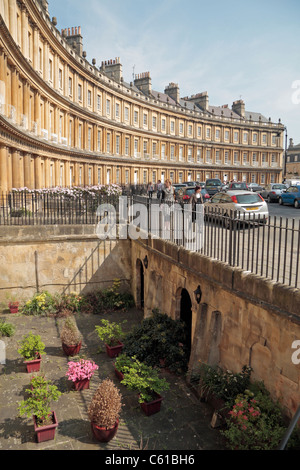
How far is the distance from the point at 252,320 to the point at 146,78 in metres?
55.8

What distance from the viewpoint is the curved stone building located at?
24656mm

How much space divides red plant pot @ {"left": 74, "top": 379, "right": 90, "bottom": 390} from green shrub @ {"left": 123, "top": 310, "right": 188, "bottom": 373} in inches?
56.0

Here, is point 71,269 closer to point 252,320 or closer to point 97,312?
point 97,312

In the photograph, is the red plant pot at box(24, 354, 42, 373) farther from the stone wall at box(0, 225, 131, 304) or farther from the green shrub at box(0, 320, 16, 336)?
the stone wall at box(0, 225, 131, 304)

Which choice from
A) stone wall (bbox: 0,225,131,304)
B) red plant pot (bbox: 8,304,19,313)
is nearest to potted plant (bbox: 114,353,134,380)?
red plant pot (bbox: 8,304,19,313)

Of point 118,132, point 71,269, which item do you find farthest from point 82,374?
point 118,132

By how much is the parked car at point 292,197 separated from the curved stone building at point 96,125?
19058 mm

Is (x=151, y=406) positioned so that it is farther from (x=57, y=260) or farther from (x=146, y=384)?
(x=57, y=260)

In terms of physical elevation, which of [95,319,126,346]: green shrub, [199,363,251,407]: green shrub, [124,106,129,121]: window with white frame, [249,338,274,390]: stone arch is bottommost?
[95,319,126,346]: green shrub

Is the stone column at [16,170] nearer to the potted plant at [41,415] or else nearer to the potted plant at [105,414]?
the potted plant at [41,415]

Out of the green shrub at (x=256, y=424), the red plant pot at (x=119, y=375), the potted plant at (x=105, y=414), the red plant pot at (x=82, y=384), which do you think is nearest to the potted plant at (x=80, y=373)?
the red plant pot at (x=82, y=384)

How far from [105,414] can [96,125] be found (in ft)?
129

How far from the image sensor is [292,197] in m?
27.1

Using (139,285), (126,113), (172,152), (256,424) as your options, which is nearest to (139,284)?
(139,285)
